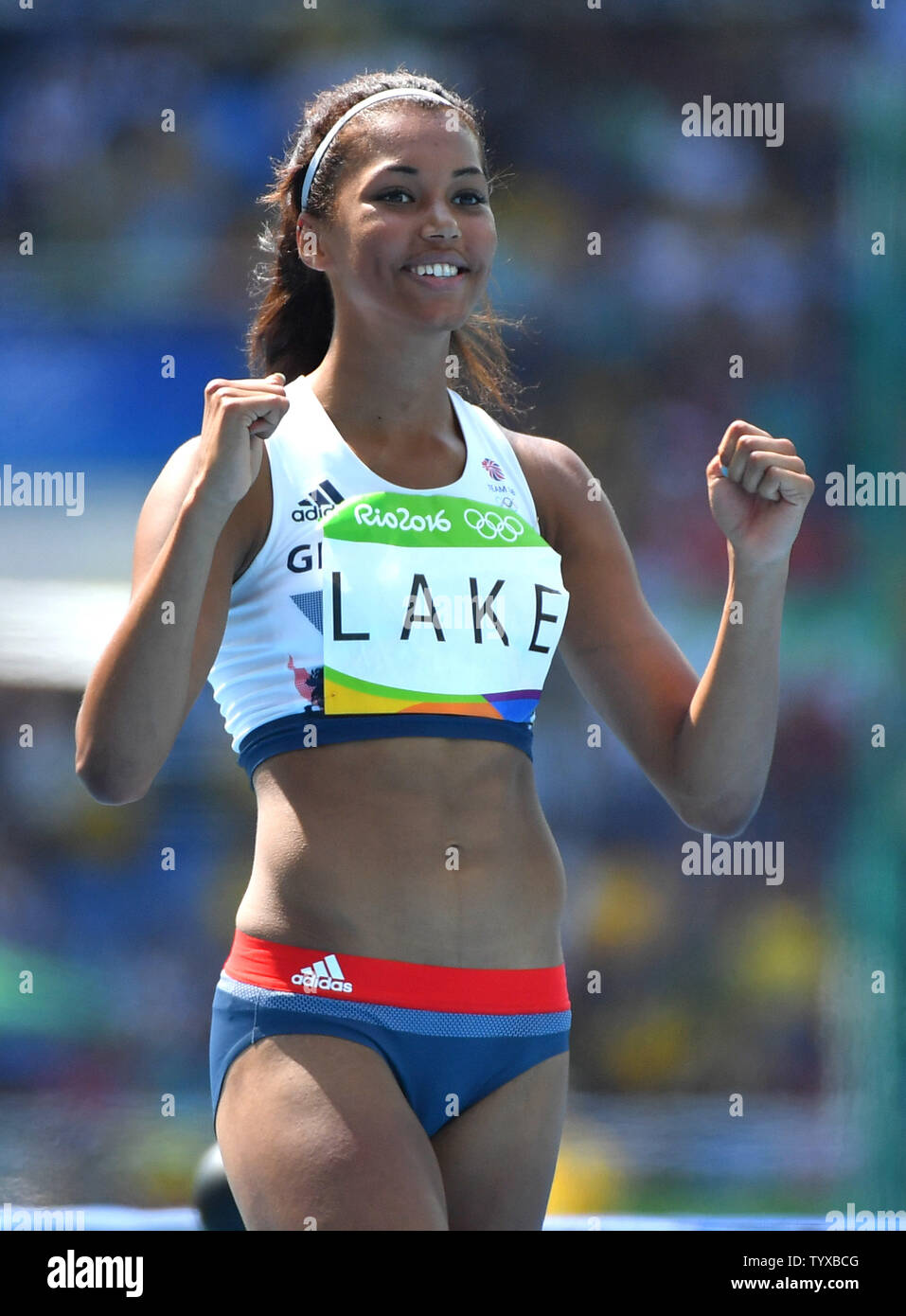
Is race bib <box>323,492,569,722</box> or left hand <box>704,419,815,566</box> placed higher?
left hand <box>704,419,815,566</box>

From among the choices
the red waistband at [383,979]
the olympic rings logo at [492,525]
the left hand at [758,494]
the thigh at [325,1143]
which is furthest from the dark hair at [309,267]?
the thigh at [325,1143]

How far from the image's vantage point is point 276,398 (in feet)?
6.02

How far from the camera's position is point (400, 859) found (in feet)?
6.27

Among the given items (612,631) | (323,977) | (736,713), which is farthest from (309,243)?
(323,977)

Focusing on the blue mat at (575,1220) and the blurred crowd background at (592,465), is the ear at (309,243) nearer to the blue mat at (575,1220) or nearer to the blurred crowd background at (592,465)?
the blurred crowd background at (592,465)

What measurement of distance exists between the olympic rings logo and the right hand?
343mm

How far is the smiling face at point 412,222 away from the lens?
209 centimetres

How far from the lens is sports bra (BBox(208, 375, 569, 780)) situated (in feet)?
6.46

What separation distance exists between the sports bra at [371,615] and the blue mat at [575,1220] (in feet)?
7.26

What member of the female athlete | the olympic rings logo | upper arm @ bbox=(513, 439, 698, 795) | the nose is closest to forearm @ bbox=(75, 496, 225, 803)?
the female athlete

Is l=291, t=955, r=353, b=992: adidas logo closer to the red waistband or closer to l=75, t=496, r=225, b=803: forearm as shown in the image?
the red waistband
